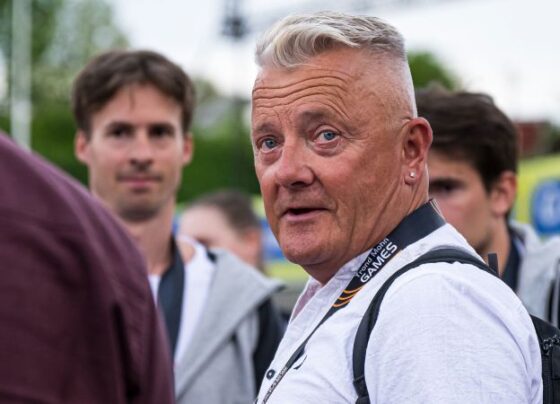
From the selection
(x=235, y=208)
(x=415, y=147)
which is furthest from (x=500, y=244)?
(x=235, y=208)

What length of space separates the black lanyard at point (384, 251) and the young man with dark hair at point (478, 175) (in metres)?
1.32

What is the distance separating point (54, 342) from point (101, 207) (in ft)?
0.74

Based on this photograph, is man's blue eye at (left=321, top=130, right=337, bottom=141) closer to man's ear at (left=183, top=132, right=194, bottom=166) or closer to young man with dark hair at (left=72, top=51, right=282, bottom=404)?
Answer: young man with dark hair at (left=72, top=51, right=282, bottom=404)

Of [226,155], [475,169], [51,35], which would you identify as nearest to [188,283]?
[475,169]

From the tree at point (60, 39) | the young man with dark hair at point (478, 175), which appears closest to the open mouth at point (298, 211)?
the young man with dark hair at point (478, 175)

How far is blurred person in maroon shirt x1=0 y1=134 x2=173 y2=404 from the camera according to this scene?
46.1 inches

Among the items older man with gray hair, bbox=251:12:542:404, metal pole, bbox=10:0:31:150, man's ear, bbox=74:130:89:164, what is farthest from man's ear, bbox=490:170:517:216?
metal pole, bbox=10:0:31:150

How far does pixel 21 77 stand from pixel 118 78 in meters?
34.8

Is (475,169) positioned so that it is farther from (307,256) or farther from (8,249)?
(8,249)

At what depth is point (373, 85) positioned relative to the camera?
73.5 inches

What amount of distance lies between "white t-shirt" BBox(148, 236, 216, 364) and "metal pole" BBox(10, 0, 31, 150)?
27.9 m

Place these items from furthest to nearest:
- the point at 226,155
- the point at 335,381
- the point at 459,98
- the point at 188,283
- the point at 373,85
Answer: the point at 226,155 → the point at 188,283 → the point at 459,98 → the point at 373,85 → the point at 335,381

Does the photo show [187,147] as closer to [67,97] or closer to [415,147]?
[415,147]

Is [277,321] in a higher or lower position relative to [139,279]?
lower
